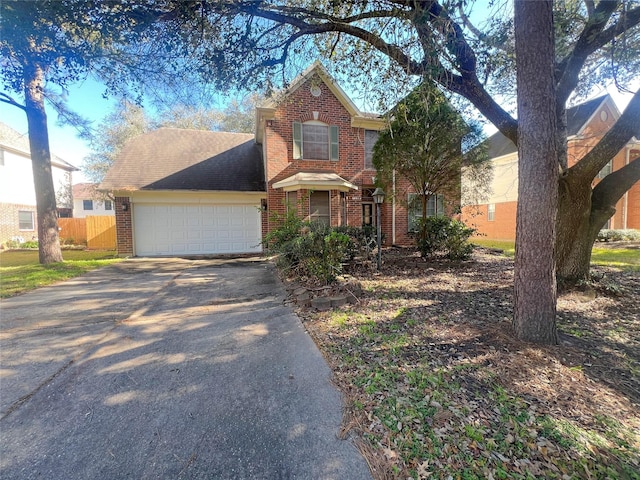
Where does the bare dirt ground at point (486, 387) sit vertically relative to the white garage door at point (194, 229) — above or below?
below

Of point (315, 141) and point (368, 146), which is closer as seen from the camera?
point (315, 141)

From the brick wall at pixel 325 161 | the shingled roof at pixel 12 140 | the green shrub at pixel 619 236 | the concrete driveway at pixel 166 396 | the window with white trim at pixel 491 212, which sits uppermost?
the shingled roof at pixel 12 140

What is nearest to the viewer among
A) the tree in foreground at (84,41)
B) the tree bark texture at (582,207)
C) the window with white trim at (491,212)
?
the tree in foreground at (84,41)

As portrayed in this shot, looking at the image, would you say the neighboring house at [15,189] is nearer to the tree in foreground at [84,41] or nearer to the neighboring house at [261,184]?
the neighboring house at [261,184]

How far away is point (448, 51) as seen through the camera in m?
4.35

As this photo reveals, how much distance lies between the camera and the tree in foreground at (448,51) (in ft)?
14.4

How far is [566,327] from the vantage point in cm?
391

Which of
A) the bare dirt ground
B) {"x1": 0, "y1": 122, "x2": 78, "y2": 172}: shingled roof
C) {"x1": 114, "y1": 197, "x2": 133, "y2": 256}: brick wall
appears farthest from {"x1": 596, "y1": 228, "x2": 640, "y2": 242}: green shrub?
{"x1": 0, "y1": 122, "x2": 78, "y2": 172}: shingled roof

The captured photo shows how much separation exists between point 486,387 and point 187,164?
44.7 ft

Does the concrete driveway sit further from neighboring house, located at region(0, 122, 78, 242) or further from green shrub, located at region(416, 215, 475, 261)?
neighboring house, located at region(0, 122, 78, 242)

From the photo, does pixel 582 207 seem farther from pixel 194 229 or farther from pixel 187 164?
pixel 187 164

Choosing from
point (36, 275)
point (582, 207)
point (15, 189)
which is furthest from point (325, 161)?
point (15, 189)

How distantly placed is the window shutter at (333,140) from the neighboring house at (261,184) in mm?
42

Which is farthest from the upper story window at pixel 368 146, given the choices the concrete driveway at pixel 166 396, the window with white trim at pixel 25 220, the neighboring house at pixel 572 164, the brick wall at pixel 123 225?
the window with white trim at pixel 25 220
